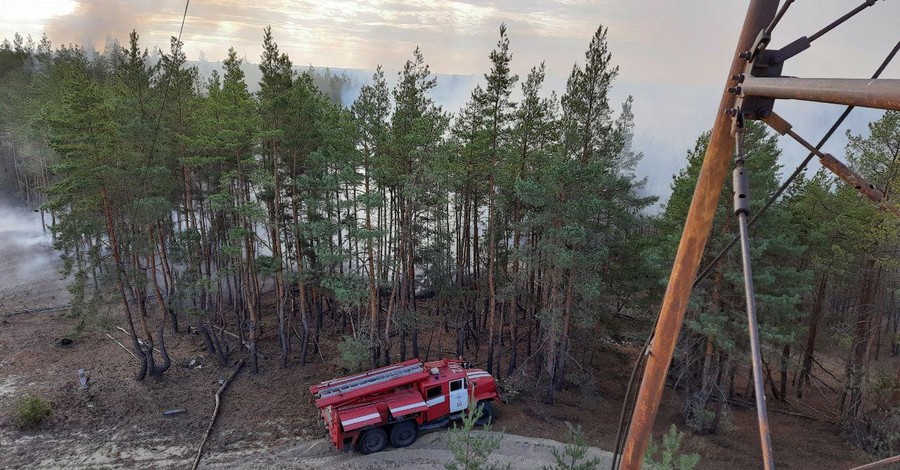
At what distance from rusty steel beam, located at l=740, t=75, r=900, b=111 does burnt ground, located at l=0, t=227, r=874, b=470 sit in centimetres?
1313

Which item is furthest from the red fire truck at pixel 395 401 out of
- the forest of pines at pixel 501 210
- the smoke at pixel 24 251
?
the smoke at pixel 24 251

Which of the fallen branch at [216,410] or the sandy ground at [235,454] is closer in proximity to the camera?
the sandy ground at [235,454]

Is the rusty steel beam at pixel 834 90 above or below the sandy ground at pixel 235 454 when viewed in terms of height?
above

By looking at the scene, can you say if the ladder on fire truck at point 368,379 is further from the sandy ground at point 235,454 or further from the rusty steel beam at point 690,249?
the rusty steel beam at point 690,249

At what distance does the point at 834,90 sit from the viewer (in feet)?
5.08

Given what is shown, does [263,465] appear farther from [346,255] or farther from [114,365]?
[114,365]

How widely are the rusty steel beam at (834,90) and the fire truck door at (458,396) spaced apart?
13.3 metres

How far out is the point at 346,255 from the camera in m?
15.4

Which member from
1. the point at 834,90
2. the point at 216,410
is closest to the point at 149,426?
the point at 216,410

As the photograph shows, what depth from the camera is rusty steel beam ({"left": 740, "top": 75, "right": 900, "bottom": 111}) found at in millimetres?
1322

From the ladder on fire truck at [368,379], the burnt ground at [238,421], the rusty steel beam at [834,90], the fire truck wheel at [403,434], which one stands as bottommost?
the burnt ground at [238,421]

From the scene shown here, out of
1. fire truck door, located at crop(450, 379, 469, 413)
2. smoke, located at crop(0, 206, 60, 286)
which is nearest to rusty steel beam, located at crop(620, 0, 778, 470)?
fire truck door, located at crop(450, 379, 469, 413)

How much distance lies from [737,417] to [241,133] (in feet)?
69.7

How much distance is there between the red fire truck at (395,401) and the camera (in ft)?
43.0
